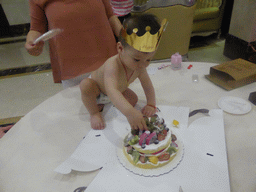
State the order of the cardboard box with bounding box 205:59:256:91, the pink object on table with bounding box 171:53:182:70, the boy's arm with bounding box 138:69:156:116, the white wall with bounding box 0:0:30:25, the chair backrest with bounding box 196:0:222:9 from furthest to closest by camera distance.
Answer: the chair backrest with bounding box 196:0:222:9 < the white wall with bounding box 0:0:30:25 < the pink object on table with bounding box 171:53:182:70 < the cardboard box with bounding box 205:59:256:91 < the boy's arm with bounding box 138:69:156:116

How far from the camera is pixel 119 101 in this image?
0.66m

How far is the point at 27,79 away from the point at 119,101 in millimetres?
1878

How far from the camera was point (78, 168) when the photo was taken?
0.63 m

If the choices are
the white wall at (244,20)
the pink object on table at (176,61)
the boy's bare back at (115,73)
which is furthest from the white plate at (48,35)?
the white wall at (244,20)

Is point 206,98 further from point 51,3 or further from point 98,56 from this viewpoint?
point 51,3

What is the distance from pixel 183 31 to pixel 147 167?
168cm

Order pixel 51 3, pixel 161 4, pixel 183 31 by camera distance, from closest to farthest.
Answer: pixel 51 3 → pixel 161 4 → pixel 183 31

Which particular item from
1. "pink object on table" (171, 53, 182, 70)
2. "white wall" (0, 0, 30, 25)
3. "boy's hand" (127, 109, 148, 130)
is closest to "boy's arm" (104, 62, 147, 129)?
"boy's hand" (127, 109, 148, 130)

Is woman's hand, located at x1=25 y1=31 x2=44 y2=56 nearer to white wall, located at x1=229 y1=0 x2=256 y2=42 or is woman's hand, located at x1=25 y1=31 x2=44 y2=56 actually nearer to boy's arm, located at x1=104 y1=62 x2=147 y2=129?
boy's arm, located at x1=104 y1=62 x2=147 y2=129

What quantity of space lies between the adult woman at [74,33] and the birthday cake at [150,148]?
0.49 metres

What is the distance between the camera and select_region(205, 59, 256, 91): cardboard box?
3.12 feet

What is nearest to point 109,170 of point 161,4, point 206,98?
point 206,98

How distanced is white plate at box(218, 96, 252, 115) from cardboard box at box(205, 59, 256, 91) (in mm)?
92

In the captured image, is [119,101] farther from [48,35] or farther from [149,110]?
[48,35]
